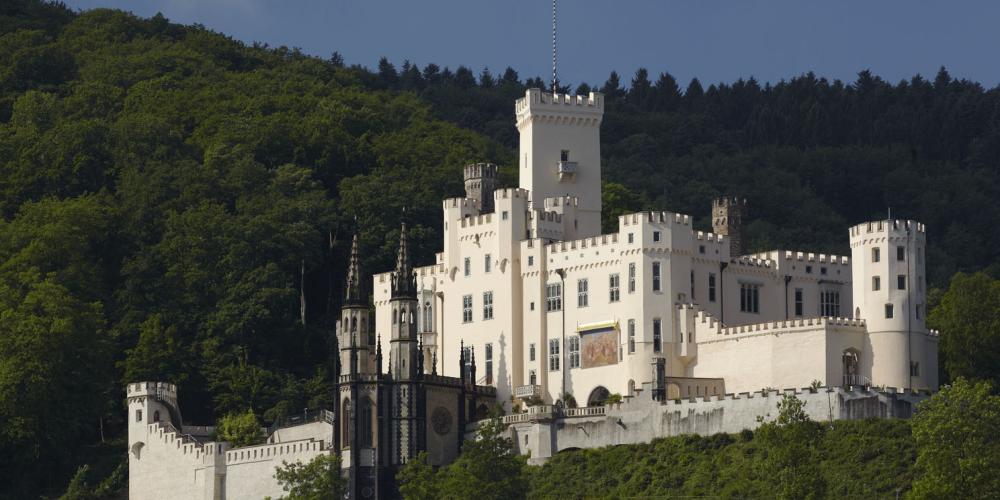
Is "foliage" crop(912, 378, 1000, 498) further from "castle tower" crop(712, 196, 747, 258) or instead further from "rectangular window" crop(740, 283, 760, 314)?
"castle tower" crop(712, 196, 747, 258)

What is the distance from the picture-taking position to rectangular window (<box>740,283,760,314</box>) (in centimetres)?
11138

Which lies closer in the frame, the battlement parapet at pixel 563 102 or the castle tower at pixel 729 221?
the castle tower at pixel 729 221

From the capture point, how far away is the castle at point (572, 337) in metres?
104

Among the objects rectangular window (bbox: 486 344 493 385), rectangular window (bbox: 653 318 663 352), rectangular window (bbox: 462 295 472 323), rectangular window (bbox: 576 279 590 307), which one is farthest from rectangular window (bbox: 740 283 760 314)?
rectangular window (bbox: 462 295 472 323)

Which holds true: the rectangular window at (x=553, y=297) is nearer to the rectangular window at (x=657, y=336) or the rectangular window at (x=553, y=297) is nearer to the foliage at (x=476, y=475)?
the rectangular window at (x=657, y=336)

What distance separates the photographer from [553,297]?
367 feet

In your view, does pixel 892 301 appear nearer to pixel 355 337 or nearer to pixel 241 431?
pixel 355 337

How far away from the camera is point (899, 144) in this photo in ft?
639

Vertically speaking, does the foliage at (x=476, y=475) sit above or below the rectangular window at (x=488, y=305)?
below

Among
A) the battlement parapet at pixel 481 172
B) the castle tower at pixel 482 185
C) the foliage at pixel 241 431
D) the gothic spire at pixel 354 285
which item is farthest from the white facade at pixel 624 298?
the foliage at pixel 241 431

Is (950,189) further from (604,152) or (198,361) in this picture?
(198,361)

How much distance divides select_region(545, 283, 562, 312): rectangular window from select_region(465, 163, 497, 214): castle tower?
25.6ft

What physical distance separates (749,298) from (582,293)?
717cm

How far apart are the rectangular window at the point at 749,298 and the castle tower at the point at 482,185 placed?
1329 centimetres
